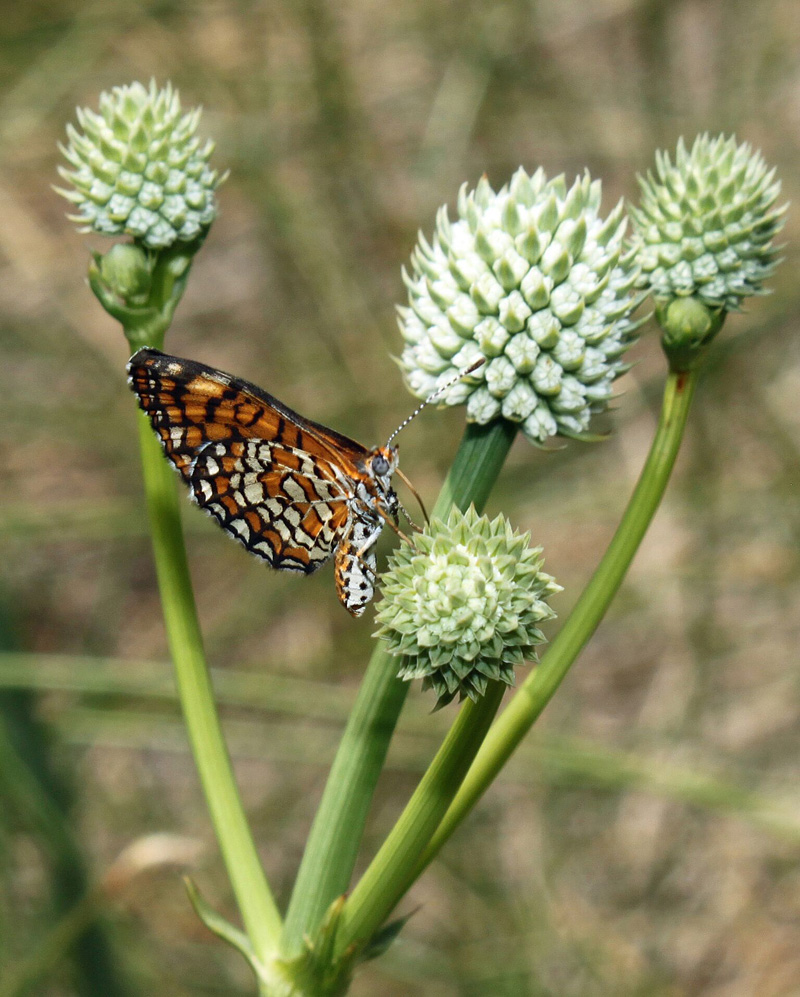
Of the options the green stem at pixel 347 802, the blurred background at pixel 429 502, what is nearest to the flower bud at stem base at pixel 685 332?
the green stem at pixel 347 802

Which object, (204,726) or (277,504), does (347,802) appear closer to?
(204,726)

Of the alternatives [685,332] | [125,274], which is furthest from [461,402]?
[125,274]

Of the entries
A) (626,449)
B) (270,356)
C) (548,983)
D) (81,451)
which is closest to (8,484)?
(81,451)

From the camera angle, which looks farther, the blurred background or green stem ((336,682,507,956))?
the blurred background

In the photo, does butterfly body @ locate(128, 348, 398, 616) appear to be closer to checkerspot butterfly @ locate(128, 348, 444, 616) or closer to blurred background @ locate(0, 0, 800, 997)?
checkerspot butterfly @ locate(128, 348, 444, 616)

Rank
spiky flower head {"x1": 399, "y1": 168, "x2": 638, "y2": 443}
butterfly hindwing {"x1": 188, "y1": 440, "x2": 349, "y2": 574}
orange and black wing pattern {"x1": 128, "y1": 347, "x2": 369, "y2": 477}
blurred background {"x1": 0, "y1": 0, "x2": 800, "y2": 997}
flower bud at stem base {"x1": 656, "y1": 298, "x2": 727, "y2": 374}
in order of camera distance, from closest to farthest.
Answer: spiky flower head {"x1": 399, "y1": 168, "x2": 638, "y2": 443}
flower bud at stem base {"x1": 656, "y1": 298, "x2": 727, "y2": 374}
orange and black wing pattern {"x1": 128, "y1": 347, "x2": 369, "y2": 477}
butterfly hindwing {"x1": 188, "y1": 440, "x2": 349, "y2": 574}
blurred background {"x1": 0, "y1": 0, "x2": 800, "y2": 997}

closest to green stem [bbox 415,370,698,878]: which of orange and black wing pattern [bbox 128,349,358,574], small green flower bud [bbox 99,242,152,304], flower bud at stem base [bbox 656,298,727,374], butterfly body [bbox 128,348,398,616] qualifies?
flower bud at stem base [bbox 656,298,727,374]

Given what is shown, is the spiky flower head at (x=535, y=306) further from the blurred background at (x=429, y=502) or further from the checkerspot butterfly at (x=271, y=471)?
the blurred background at (x=429, y=502)
